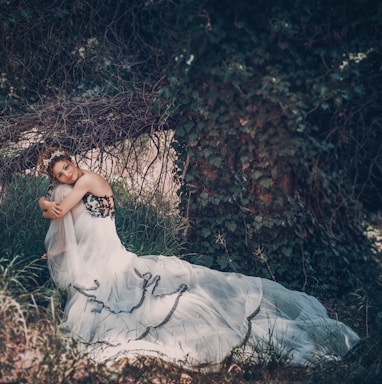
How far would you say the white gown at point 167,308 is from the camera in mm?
4137

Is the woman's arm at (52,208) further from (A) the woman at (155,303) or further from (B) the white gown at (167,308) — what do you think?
(B) the white gown at (167,308)

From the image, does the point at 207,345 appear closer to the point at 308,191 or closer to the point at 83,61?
the point at 308,191

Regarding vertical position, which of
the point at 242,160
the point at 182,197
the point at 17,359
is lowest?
the point at 17,359

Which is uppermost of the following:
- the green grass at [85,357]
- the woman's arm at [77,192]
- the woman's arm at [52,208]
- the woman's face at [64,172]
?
the woman's face at [64,172]

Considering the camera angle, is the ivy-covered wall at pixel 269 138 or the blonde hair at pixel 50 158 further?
the ivy-covered wall at pixel 269 138

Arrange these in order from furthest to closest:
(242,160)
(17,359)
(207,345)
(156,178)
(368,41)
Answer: (156,178)
(242,160)
(368,41)
(207,345)
(17,359)

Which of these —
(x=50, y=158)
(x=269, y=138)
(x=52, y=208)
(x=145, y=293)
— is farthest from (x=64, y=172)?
(x=269, y=138)

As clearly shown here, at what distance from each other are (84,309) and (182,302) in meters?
0.82

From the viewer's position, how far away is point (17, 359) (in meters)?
3.60

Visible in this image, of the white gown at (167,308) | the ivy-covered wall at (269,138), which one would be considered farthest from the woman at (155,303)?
the ivy-covered wall at (269,138)

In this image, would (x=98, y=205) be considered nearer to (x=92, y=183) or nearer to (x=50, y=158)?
(x=92, y=183)

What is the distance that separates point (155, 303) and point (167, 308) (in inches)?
4.6

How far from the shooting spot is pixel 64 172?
15.4 feet

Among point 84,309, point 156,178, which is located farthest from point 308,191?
point 84,309
